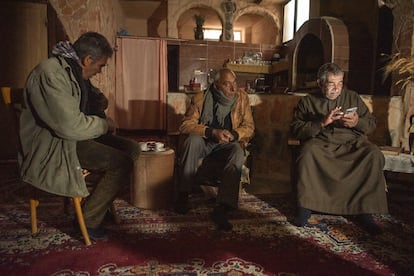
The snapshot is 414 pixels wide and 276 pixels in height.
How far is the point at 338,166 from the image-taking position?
2.51 m

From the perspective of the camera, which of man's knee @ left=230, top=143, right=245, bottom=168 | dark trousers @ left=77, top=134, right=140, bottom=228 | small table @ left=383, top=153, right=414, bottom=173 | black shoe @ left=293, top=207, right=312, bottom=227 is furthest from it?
small table @ left=383, top=153, right=414, bottom=173

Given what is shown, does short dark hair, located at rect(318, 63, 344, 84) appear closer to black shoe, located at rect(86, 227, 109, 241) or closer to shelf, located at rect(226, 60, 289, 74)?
black shoe, located at rect(86, 227, 109, 241)

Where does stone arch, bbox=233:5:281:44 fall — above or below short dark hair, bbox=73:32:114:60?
above

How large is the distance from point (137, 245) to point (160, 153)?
2.94 feet

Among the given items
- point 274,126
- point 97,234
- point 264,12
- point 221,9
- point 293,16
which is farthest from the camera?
point 264,12

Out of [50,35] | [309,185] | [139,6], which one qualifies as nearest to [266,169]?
[309,185]

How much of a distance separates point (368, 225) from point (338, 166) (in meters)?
0.47

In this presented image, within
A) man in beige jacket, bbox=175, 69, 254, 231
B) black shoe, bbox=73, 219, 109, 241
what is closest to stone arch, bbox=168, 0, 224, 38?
man in beige jacket, bbox=175, 69, 254, 231

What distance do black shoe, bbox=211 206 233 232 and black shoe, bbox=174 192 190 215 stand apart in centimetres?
29

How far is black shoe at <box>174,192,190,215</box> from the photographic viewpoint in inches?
104

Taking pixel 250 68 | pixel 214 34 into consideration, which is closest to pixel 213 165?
pixel 250 68

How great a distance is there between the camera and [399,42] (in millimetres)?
3604

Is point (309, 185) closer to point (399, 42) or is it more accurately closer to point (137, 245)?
point (137, 245)

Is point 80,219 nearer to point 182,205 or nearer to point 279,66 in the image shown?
point 182,205
